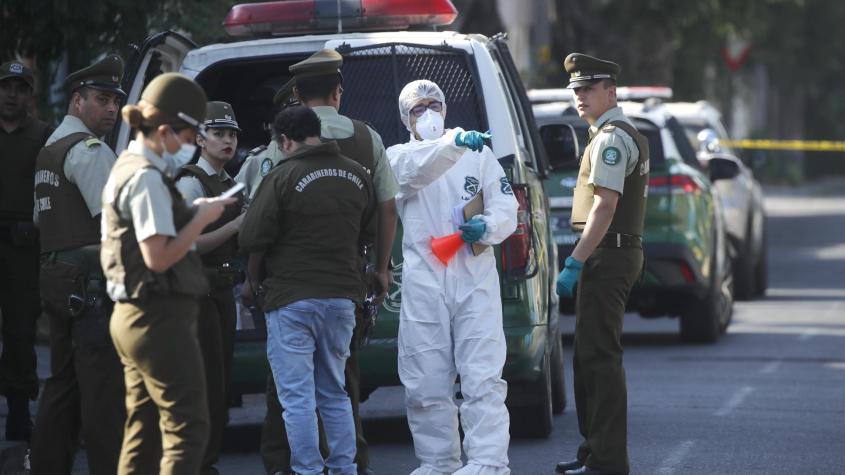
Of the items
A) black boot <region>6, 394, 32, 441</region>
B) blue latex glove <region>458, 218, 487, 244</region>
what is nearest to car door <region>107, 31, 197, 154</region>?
black boot <region>6, 394, 32, 441</region>

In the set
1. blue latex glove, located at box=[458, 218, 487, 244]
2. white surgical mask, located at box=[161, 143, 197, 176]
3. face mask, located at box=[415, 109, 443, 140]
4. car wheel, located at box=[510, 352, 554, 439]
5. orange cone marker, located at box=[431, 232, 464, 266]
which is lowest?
car wheel, located at box=[510, 352, 554, 439]

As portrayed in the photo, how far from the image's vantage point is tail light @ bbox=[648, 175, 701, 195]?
1366 centimetres

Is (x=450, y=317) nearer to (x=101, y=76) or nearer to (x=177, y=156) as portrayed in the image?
(x=101, y=76)

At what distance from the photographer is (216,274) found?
775 centimetres

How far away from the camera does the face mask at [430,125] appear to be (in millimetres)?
7750

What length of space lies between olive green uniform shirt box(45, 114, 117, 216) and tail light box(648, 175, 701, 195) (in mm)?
6989

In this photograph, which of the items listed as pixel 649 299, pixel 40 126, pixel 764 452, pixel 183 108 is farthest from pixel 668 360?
pixel 183 108

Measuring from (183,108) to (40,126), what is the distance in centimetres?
331

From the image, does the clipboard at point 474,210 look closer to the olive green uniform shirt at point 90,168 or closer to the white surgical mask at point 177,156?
the olive green uniform shirt at point 90,168

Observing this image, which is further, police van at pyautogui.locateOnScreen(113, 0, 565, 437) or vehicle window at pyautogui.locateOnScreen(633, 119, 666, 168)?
vehicle window at pyautogui.locateOnScreen(633, 119, 666, 168)

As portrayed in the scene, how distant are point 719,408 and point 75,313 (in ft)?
15.8

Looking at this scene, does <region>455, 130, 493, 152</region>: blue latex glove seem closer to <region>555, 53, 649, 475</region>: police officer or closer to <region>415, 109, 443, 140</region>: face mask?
<region>415, 109, 443, 140</region>: face mask

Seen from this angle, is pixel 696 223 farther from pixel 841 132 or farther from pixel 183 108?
pixel 841 132

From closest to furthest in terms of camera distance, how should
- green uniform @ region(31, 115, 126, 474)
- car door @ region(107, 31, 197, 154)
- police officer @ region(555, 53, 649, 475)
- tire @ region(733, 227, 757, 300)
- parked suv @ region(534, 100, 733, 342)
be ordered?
Result: 1. green uniform @ region(31, 115, 126, 474)
2. police officer @ region(555, 53, 649, 475)
3. car door @ region(107, 31, 197, 154)
4. parked suv @ region(534, 100, 733, 342)
5. tire @ region(733, 227, 757, 300)
